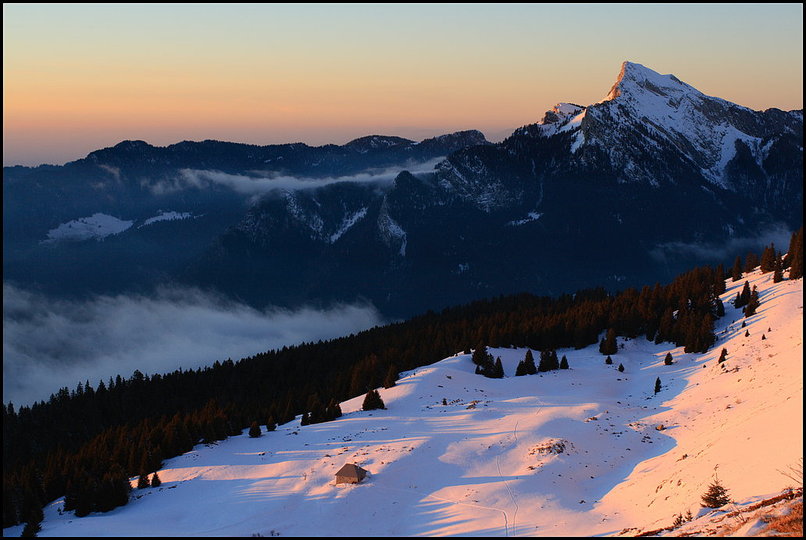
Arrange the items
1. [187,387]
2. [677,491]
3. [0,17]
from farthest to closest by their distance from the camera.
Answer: [187,387] → [0,17] → [677,491]

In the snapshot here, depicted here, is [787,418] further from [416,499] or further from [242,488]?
[242,488]

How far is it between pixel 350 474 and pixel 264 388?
8041 centimetres

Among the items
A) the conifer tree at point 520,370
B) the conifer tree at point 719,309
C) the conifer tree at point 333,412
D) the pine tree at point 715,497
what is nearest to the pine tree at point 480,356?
the conifer tree at point 520,370

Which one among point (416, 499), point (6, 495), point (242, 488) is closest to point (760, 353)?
point (416, 499)

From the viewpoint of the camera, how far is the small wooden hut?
59.5 m

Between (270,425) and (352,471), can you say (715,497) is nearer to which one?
(352,471)

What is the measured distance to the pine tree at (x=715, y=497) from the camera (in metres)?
41.0

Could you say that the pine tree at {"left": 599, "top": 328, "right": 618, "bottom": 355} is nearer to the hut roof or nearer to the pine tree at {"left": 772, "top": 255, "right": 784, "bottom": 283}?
the pine tree at {"left": 772, "top": 255, "right": 784, "bottom": 283}

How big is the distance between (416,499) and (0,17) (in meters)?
56.2

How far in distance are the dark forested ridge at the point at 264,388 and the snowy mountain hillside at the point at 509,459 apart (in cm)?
354

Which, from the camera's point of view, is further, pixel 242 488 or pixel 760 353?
pixel 760 353

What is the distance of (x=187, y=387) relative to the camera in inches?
5930

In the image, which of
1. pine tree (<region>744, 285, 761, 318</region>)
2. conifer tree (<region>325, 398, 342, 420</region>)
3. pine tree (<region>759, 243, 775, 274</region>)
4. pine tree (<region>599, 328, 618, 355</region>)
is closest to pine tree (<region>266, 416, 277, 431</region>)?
conifer tree (<region>325, 398, 342, 420</region>)

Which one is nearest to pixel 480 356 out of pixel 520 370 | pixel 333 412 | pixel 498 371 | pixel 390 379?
pixel 498 371
